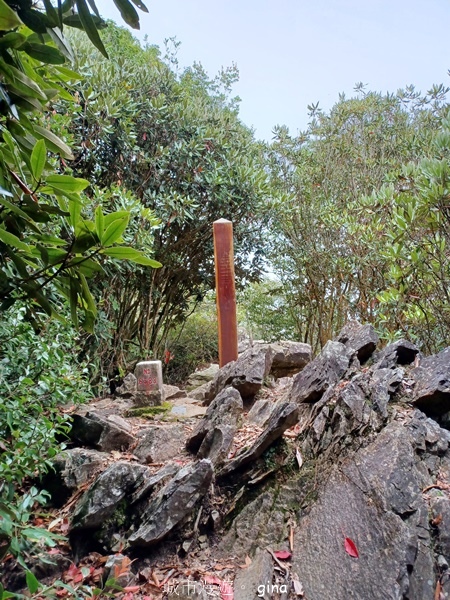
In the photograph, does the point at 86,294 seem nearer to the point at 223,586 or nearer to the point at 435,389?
the point at 223,586

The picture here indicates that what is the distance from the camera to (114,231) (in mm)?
765

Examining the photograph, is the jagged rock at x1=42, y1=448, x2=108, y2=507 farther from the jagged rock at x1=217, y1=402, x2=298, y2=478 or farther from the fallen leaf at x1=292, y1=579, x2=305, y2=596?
the fallen leaf at x1=292, y1=579, x2=305, y2=596

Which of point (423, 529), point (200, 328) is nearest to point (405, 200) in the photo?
point (423, 529)

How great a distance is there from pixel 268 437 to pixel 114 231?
1459 millimetres

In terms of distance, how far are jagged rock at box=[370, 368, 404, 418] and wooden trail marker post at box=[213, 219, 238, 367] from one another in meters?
1.62

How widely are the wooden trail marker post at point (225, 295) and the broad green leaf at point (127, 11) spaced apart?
2861 mm

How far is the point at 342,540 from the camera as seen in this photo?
1505 millimetres

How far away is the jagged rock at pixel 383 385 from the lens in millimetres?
1955

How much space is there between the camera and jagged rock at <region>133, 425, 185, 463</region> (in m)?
2.29

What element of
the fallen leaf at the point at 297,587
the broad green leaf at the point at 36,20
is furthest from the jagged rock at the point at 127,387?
the broad green leaf at the point at 36,20

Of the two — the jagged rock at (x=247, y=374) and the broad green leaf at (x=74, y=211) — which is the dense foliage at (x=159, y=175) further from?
the broad green leaf at (x=74, y=211)

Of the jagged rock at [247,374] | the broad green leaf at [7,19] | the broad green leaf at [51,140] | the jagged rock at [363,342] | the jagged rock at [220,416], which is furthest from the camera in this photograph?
the jagged rock at [247,374]

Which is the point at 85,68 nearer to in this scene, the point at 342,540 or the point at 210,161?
the point at 210,161

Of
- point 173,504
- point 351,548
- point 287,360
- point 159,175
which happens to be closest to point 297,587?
point 351,548
